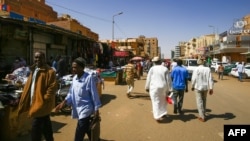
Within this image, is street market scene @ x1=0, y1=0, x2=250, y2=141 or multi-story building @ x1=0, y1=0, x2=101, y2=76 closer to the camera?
street market scene @ x1=0, y1=0, x2=250, y2=141

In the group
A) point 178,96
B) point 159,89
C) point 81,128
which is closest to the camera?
point 81,128

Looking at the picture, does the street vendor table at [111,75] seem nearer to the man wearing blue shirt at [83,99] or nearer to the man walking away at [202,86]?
the man walking away at [202,86]

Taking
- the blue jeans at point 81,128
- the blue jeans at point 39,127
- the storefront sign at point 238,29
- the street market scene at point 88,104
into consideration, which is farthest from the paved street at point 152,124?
the storefront sign at point 238,29

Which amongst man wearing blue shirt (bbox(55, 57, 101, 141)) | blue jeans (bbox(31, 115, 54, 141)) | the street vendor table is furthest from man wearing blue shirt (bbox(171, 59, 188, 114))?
the street vendor table

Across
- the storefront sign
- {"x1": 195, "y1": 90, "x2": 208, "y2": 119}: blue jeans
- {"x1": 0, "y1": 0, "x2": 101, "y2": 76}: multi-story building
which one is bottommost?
{"x1": 195, "y1": 90, "x2": 208, "y2": 119}: blue jeans

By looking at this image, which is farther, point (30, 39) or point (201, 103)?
point (30, 39)

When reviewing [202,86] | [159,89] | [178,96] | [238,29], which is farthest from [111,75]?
[238,29]

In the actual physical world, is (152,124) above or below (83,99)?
below

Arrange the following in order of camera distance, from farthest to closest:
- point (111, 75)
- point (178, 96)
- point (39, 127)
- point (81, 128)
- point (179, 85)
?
point (111, 75), point (178, 96), point (179, 85), point (39, 127), point (81, 128)

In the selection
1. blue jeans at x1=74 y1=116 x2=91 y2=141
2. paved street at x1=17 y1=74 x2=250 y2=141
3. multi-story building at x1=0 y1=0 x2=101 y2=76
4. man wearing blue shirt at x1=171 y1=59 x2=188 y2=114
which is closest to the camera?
blue jeans at x1=74 y1=116 x2=91 y2=141

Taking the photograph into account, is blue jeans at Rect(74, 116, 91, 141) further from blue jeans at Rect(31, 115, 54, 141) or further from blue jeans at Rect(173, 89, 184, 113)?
blue jeans at Rect(173, 89, 184, 113)

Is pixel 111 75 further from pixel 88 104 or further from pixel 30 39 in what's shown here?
pixel 88 104

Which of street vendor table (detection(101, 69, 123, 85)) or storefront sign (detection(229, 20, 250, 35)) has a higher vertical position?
storefront sign (detection(229, 20, 250, 35))

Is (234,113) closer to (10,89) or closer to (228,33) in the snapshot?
(10,89)
